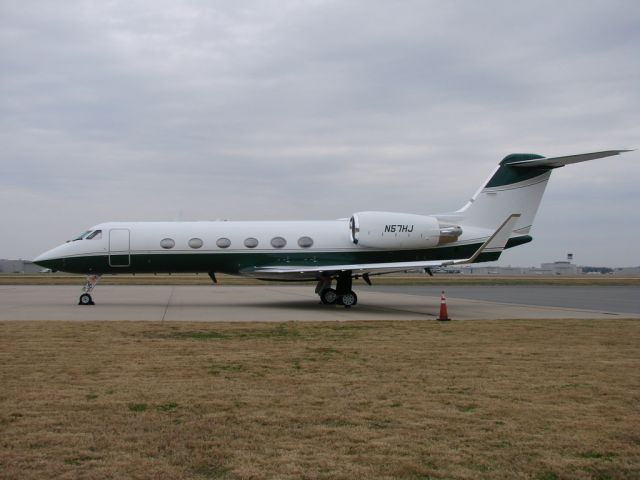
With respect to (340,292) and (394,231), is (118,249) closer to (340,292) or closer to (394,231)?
(340,292)

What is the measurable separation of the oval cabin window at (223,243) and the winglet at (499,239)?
24.0ft

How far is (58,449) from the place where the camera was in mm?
5020

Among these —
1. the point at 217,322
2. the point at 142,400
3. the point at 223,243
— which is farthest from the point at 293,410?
the point at 223,243

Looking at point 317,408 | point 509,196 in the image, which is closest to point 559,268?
point 509,196

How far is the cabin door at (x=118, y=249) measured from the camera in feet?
69.5

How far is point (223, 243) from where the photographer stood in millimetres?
21219

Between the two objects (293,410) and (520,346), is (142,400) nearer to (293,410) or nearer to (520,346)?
(293,410)

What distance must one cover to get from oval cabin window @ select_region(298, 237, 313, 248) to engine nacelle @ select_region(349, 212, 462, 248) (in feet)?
5.03

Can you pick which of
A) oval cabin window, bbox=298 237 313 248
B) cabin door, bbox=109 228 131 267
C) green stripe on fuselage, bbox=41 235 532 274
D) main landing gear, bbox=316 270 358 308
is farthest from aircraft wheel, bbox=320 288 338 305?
cabin door, bbox=109 228 131 267

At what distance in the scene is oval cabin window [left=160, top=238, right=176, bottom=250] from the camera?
21.2m

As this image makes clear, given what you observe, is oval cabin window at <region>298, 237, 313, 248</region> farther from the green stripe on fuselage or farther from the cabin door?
the cabin door

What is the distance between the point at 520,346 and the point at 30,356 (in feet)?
26.5

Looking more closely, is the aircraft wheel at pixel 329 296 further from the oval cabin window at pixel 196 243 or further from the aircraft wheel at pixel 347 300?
the oval cabin window at pixel 196 243

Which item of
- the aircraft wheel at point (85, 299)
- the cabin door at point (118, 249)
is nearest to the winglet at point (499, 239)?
the cabin door at point (118, 249)
